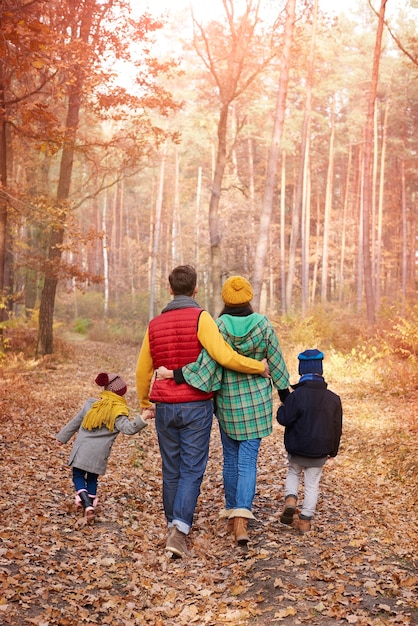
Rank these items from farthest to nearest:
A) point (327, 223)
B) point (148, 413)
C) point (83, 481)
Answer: point (327, 223), point (83, 481), point (148, 413)

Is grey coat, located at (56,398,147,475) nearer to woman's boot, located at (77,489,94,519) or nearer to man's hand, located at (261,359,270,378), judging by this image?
woman's boot, located at (77,489,94,519)

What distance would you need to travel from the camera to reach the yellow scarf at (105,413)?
238 inches

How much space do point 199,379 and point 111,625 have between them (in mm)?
1971

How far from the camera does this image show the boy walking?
19.1ft

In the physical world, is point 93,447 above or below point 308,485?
above

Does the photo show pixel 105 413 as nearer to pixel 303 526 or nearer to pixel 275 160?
pixel 303 526

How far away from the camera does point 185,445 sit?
5.56 meters

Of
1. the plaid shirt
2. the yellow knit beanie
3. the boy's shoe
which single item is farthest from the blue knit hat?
the boy's shoe

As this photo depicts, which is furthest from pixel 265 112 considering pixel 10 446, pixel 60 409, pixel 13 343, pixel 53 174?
pixel 10 446

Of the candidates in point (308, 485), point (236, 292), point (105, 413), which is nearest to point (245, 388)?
point (236, 292)

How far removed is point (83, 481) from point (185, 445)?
1293 mm

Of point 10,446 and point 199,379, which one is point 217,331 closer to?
point 199,379

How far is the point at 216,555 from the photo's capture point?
18.6 feet

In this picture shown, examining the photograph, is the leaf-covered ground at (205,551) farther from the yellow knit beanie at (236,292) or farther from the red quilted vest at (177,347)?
the yellow knit beanie at (236,292)
